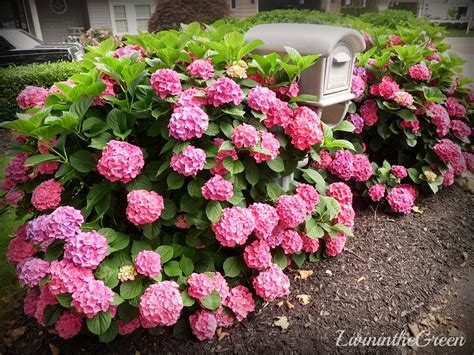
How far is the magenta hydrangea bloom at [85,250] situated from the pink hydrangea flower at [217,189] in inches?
17.5

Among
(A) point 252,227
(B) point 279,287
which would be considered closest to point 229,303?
(B) point 279,287

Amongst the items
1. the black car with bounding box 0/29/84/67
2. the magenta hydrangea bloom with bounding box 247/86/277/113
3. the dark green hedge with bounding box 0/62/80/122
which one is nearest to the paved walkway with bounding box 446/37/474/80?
the magenta hydrangea bloom with bounding box 247/86/277/113

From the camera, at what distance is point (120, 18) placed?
4.41 metres

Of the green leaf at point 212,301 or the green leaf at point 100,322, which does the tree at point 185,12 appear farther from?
the green leaf at point 100,322

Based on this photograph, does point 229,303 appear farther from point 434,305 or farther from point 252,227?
point 434,305

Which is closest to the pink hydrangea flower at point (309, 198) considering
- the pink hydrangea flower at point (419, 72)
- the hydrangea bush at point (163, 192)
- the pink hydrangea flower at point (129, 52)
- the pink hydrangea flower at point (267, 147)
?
the hydrangea bush at point (163, 192)

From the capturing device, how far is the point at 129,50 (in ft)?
6.61

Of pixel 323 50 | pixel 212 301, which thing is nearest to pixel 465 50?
pixel 323 50

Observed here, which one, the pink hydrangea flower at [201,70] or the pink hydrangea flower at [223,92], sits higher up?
the pink hydrangea flower at [201,70]

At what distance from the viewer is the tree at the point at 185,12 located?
490 centimetres

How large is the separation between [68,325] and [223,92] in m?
1.13

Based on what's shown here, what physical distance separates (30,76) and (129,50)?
3534 millimetres

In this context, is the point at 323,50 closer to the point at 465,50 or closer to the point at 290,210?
the point at 290,210

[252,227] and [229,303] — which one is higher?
[252,227]
